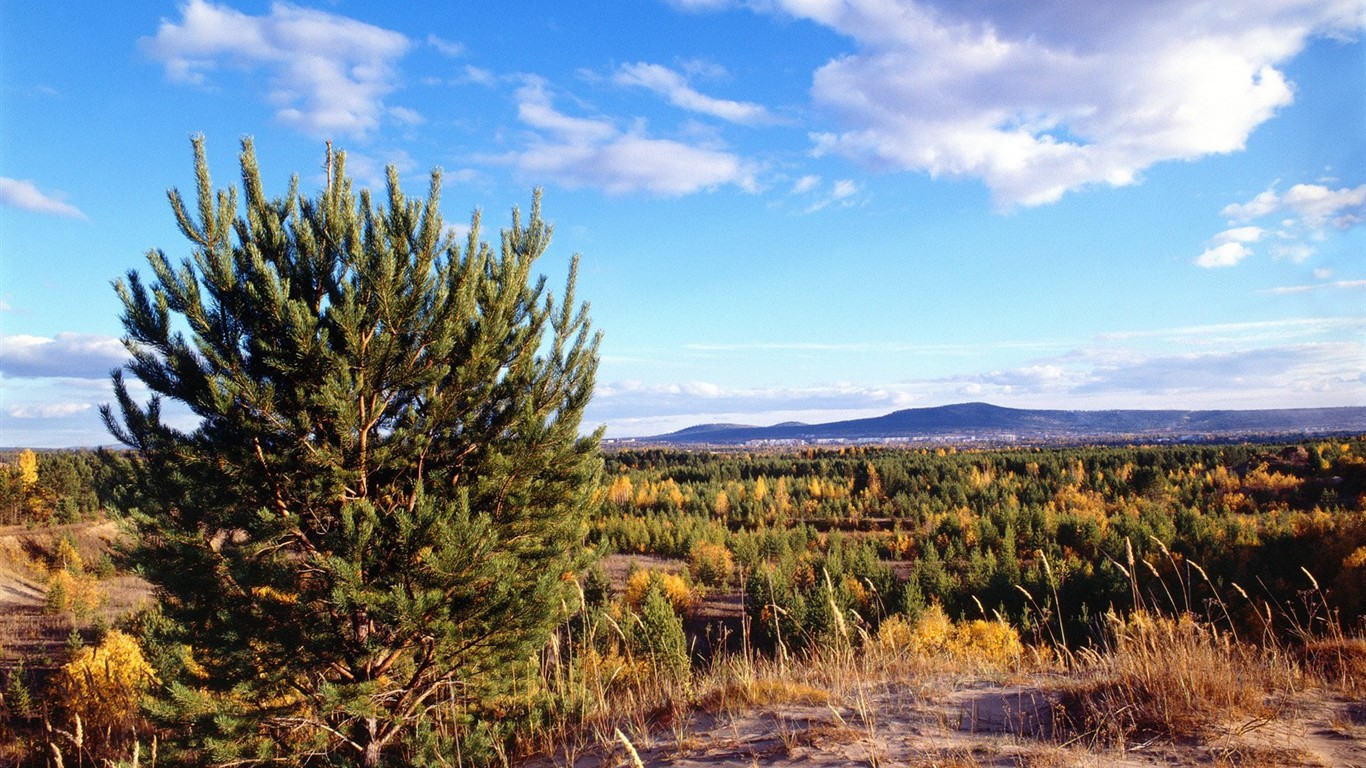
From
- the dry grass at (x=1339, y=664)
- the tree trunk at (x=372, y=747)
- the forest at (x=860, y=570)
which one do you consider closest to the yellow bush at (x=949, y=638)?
the forest at (x=860, y=570)

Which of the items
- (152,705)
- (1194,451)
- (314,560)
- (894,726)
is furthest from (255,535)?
(1194,451)

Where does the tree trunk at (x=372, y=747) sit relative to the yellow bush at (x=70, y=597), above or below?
above

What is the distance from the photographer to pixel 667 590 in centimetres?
3662

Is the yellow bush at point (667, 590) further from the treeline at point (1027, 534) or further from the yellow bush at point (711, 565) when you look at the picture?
the yellow bush at point (711, 565)

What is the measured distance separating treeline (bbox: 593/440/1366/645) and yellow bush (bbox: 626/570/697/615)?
3.67 metres

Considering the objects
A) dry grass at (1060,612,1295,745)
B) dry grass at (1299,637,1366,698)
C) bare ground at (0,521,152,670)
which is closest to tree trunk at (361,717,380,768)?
dry grass at (1060,612,1295,745)

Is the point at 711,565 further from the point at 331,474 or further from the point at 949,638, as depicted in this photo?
the point at 331,474

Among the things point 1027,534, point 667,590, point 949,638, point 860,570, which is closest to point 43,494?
point 667,590

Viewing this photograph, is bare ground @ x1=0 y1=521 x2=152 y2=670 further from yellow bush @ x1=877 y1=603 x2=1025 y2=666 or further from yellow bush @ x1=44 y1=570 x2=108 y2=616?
yellow bush @ x1=877 y1=603 x2=1025 y2=666

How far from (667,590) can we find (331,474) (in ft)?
108

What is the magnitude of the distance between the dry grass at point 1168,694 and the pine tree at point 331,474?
4298 mm

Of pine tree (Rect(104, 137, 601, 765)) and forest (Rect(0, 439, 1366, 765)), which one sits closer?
pine tree (Rect(104, 137, 601, 765))

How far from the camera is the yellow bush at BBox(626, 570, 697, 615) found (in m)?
37.1

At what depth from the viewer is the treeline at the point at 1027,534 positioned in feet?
89.8
